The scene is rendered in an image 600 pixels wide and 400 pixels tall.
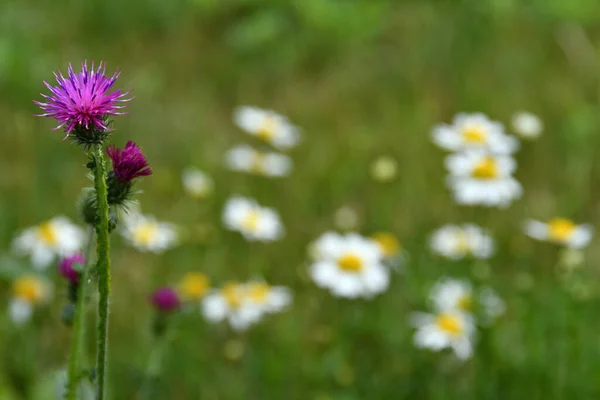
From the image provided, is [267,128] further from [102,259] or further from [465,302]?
[102,259]

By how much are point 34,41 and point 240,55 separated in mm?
837

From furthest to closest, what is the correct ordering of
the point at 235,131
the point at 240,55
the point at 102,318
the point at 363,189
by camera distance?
the point at 240,55 < the point at 235,131 < the point at 363,189 < the point at 102,318

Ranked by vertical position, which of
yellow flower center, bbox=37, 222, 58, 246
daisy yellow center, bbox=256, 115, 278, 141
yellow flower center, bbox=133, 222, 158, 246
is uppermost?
daisy yellow center, bbox=256, 115, 278, 141

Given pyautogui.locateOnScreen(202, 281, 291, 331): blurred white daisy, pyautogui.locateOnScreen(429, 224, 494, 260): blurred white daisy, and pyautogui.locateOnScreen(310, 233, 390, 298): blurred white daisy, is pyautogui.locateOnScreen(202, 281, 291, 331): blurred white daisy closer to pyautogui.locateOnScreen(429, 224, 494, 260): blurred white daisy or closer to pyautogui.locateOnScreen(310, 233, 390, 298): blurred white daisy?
pyautogui.locateOnScreen(310, 233, 390, 298): blurred white daisy

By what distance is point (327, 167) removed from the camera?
2.57 metres

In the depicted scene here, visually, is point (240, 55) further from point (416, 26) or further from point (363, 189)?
point (363, 189)

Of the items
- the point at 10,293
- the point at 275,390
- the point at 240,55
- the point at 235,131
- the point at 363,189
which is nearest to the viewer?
the point at 275,390

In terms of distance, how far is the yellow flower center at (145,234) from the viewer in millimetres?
1849

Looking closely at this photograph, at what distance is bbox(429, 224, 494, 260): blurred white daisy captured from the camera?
1827 mm

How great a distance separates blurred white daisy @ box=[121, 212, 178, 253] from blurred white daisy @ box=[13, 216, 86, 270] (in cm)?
12

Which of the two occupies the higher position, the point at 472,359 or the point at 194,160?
the point at 194,160

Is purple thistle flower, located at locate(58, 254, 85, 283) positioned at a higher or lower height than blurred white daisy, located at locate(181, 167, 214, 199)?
lower

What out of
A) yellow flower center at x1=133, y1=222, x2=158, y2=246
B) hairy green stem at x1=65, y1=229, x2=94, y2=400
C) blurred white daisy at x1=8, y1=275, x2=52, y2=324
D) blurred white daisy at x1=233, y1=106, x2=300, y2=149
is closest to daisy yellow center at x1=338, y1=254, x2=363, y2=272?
yellow flower center at x1=133, y1=222, x2=158, y2=246

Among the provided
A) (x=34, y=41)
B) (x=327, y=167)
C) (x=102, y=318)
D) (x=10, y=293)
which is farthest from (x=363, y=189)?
(x=102, y=318)
